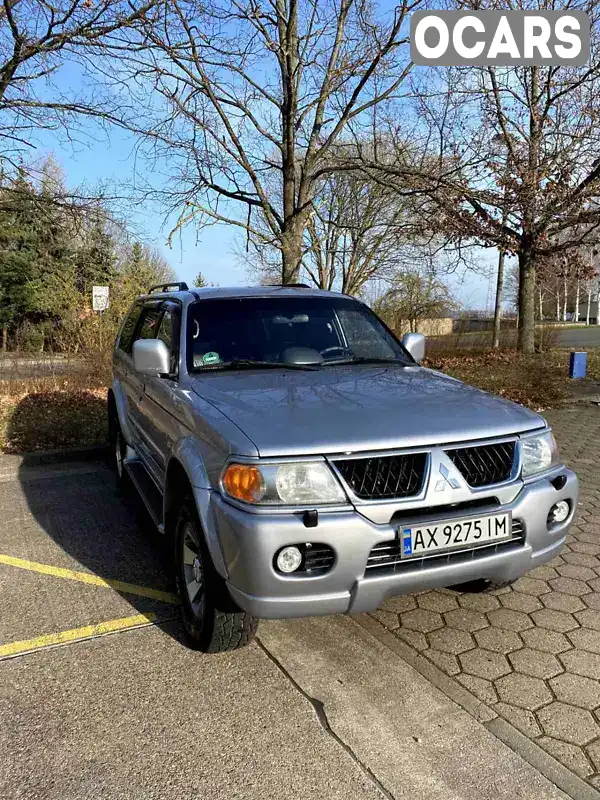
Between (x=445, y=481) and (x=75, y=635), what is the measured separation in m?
2.12

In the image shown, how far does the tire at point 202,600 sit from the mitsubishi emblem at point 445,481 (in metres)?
1.02

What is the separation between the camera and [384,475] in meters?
2.57

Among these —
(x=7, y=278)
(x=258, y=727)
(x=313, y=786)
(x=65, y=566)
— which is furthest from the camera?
(x=7, y=278)

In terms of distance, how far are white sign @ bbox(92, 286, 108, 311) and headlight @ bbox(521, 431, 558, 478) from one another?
39.2 ft

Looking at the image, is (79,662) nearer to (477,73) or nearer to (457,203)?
(457,203)

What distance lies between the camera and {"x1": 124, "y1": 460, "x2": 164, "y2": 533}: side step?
3.67 m

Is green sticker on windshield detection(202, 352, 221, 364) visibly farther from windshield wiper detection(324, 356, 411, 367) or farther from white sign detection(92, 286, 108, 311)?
white sign detection(92, 286, 108, 311)

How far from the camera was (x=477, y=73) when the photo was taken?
15.8m

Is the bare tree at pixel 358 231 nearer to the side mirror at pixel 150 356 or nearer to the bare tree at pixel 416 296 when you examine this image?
the bare tree at pixel 416 296

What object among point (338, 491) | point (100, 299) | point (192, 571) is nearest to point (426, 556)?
point (338, 491)

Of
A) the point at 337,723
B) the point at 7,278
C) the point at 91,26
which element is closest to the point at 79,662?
the point at 337,723

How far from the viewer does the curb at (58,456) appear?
7.11 meters

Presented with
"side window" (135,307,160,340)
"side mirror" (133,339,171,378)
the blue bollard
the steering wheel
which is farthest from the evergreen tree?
the steering wheel

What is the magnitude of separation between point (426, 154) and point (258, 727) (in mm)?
12222
